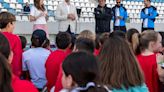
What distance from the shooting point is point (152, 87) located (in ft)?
13.4

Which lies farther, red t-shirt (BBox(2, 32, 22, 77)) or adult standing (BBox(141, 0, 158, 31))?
adult standing (BBox(141, 0, 158, 31))

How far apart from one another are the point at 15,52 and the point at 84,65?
2.28 m

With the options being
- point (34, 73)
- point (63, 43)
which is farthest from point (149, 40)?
point (34, 73)

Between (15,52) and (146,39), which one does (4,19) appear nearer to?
(15,52)

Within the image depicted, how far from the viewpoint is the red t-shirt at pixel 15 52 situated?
4414 mm

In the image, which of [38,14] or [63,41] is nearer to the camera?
[63,41]

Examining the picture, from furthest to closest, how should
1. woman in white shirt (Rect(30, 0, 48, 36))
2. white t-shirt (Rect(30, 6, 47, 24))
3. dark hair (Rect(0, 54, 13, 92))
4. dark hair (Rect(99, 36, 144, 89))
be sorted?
white t-shirt (Rect(30, 6, 47, 24))
woman in white shirt (Rect(30, 0, 48, 36))
dark hair (Rect(99, 36, 144, 89))
dark hair (Rect(0, 54, 13, 92))

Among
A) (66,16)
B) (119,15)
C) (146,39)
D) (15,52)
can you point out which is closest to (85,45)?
(146,39)

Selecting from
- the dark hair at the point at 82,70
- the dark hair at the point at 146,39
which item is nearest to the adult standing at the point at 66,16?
the dark hair at the point at 146,39

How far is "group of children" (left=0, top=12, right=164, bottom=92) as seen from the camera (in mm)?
2357

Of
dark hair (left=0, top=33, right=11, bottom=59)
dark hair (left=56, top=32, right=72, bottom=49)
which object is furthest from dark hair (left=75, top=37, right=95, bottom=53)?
dark hair (left=0, top=33, right=11, bottom=59)

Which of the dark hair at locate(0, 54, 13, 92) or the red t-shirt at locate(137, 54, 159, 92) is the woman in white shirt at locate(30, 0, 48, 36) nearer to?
Result: the red t-shirt at locate(137, 54, 159, 92)

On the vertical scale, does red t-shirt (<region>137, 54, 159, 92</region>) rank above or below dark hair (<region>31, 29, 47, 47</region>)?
below

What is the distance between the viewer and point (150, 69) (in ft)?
13.2
